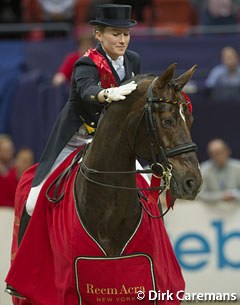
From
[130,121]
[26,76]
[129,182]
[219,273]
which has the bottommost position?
[219,273]

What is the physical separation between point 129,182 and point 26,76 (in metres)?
7.30

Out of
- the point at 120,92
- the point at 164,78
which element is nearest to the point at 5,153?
the point at 120,92

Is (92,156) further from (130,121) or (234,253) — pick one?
(234,253)

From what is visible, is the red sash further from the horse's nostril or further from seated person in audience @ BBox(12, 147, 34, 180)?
seated person in audience @ BBox(12, 147, 34, 180)

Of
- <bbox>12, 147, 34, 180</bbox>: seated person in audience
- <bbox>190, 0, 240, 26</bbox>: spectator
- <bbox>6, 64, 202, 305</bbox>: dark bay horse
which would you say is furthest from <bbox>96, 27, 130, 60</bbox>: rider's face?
<bbox>190, 0, 240, 26</bbox>: spectator

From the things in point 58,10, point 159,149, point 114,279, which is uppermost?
point 159,149

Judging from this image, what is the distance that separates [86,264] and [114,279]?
19 cm

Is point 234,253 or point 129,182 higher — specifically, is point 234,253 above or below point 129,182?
below

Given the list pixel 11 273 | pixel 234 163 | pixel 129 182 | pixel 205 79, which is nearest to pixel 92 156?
pixel 129 182

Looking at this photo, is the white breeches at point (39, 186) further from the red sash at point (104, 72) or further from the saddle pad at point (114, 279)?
the saddle pad at point (114, 279)

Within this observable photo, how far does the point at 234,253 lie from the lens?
9.32m

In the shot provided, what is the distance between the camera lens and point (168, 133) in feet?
18.3

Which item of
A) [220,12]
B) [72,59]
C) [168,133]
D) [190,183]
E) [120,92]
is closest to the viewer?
[190,183]

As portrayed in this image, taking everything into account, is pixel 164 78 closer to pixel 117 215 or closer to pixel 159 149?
pixel 159 149
